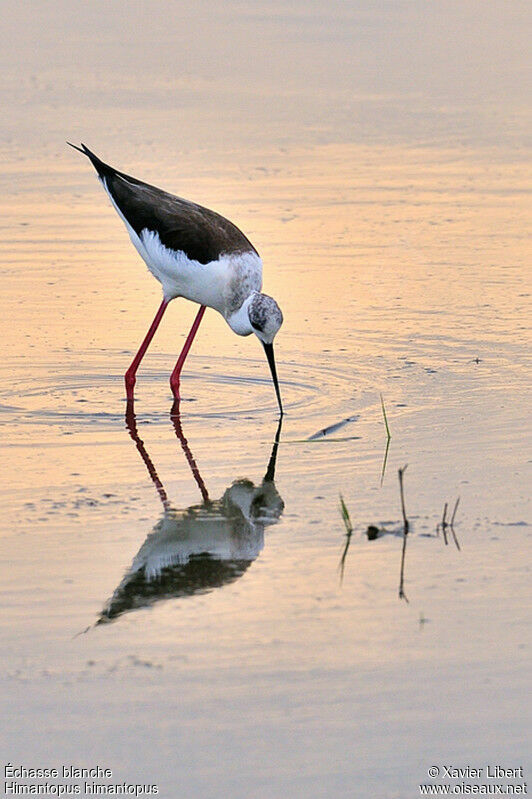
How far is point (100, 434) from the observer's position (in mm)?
7879

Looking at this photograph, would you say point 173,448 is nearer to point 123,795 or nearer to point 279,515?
point 279,515

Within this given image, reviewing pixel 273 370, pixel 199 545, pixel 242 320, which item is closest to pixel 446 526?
pixel 199 545

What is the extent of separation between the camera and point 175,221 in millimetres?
9250

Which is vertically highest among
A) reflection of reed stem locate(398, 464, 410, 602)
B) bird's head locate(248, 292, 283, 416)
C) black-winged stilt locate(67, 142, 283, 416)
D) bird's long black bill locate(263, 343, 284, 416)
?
black-winged stilt locate(67, 142, 283, 416)

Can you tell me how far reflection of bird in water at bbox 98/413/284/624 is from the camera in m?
5.75

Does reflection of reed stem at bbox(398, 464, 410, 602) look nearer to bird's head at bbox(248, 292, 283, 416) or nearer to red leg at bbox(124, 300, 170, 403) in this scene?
bird's head at bbox(248, 292, 283, 416)

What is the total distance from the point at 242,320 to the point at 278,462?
1.74m

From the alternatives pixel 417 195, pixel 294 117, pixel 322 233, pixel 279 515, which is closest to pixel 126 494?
pixel 279 515

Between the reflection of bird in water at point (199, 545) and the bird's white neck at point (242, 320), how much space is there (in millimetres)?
1719

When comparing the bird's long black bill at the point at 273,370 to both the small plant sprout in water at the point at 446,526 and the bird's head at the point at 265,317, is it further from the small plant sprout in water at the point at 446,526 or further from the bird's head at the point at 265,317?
the small plant sprout in water at the point at 446,526

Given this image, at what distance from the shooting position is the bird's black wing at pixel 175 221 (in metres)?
9.07

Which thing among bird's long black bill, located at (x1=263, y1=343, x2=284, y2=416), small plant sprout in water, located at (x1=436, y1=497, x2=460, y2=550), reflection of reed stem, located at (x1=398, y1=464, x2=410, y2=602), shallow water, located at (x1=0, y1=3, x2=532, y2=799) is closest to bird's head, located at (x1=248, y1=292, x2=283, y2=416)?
bird's long black bill, located at (x1=263, y1=343, x2=284, y2=416)

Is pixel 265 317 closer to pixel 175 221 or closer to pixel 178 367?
pixel 178 367

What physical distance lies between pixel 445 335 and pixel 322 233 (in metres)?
2.61
